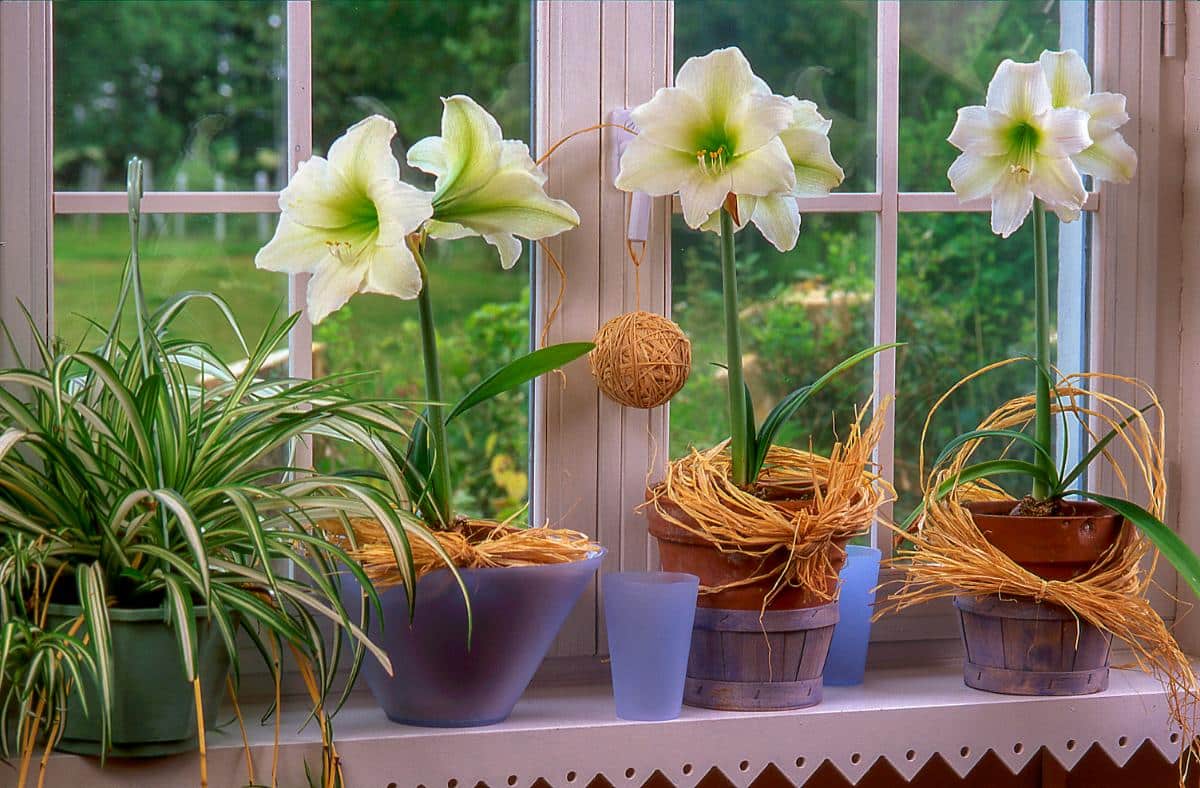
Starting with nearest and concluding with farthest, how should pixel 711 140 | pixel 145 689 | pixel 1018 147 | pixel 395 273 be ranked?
pixel 145 689, pixel 395 273, pixel 711 140, pixel 1018 147

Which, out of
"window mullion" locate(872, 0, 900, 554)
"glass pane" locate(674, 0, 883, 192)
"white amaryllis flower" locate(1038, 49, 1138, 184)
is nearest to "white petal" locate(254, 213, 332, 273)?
"glass pane" locate(674, 0, 883, 192)

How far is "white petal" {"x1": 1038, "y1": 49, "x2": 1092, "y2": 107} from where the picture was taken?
4.60 ft

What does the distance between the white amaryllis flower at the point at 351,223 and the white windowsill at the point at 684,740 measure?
0.42m

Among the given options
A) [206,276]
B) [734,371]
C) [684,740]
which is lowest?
[684,740]

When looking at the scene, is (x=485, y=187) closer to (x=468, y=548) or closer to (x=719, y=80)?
(x=719, y=80)

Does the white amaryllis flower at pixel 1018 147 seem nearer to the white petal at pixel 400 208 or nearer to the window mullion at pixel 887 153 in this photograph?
the window mullion at pixel 887 153

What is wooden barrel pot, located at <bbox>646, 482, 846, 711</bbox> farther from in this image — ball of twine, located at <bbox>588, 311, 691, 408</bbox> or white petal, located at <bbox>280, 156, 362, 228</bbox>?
white petal, located at <bbox>280, 156, 362, 228</bbox>

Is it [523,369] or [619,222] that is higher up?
[619,222]

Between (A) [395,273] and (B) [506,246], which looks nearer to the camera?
(A) [395,273]

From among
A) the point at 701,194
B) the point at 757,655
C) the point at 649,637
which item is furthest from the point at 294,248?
the point at 757,655

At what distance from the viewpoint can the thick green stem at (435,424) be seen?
1.25 metres

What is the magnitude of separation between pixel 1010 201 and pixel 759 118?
327mm

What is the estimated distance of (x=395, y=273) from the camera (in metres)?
1.18

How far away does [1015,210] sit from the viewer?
4.53 ft
